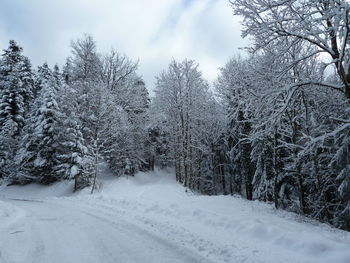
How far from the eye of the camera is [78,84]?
86.9 ft

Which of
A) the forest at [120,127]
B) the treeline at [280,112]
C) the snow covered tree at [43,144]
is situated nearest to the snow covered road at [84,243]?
the treeline at [280,112]

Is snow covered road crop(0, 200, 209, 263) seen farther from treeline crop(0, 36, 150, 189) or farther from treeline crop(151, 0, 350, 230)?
treeline crop(0, 36, 150, 189)

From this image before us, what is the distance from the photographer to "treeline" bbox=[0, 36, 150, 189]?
2425cm

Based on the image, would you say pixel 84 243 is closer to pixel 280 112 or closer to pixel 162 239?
Answer: pixel 162 239

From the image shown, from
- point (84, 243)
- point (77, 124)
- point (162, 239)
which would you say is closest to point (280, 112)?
point (162, 239)

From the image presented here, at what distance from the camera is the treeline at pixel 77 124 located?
24.2 metres

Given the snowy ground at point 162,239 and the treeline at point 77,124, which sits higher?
the treeline at point 77,124

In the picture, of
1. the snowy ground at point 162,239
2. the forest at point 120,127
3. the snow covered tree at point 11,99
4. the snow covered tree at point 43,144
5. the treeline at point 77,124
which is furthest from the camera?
the snow covered tree at point 11,99

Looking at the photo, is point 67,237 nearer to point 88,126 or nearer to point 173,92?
point 88,126

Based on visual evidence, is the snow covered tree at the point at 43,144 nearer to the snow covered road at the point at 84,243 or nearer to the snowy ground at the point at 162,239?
the snowy ground at the point at 162,239

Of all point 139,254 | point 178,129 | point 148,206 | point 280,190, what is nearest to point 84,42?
point 178,129

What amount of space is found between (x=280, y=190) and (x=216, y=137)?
38.6 ft

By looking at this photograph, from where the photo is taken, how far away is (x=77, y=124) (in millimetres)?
24438

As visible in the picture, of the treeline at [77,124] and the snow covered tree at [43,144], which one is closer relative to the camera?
the treeline at [77,124]
